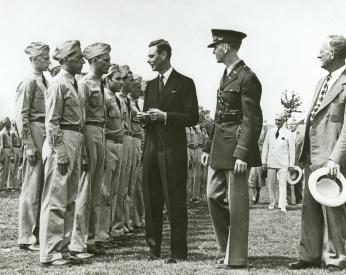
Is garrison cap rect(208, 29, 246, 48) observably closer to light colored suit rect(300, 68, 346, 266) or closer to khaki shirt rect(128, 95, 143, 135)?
light colored suit rect(300, 68, 346, 266)

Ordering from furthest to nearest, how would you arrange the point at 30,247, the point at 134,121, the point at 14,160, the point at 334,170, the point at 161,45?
the point at 14,160 < the point at 134,121 < the point at 30,247 < the point at 161,45 < the point at 334,170

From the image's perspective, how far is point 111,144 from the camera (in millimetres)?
9375

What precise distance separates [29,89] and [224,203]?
3.54 meters

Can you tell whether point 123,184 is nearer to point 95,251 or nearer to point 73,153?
point 95,251

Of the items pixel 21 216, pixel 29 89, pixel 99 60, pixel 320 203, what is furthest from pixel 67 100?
pixel 320 203

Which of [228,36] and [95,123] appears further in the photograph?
[95,123]

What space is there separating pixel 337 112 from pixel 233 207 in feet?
5.37

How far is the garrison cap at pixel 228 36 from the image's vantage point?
7.41 meters

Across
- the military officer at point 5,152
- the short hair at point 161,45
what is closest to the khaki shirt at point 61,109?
the short hair at point 161,45

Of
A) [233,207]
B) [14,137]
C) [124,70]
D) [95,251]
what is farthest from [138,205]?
[14,137]

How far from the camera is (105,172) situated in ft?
30.4

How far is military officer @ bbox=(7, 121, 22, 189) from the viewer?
26.2 m

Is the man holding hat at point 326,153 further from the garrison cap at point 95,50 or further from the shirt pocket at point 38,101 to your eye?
the shirt pocket at point 38,101

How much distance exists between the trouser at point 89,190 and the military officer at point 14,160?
717 inches
